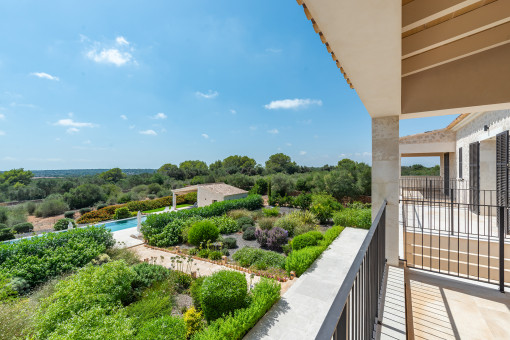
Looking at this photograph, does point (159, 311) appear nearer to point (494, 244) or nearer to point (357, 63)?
point (357, 63)

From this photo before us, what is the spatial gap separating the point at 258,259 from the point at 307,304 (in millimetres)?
2633

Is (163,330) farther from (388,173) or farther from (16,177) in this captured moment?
(16,177)

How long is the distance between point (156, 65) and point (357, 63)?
22.1 m

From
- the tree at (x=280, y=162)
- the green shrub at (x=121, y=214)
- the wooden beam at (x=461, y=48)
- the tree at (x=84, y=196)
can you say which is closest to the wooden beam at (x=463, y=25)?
the wooden beam at (x=461, y=48)

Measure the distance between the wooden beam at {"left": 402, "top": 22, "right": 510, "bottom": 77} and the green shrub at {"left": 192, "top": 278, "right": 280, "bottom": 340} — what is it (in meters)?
4.19

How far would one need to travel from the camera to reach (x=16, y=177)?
88.4 ft

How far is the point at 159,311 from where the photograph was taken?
345 centimetres

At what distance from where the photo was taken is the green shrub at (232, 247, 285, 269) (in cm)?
599

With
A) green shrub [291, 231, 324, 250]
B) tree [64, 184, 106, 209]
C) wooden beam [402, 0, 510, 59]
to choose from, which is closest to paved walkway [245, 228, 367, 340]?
green shrub [291, 231, 324, 250]

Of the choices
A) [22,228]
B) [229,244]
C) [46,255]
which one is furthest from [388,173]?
[22,228]

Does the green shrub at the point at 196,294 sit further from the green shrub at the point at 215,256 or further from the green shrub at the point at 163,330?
the green shrub at the point at 215,256

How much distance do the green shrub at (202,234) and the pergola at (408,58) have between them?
6.02m

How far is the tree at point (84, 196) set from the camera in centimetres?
2036

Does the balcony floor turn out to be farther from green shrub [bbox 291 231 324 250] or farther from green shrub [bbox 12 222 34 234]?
green shrub [bbox 12 222 34 234]
